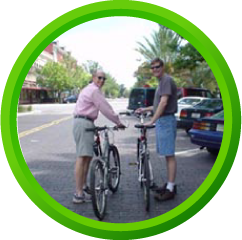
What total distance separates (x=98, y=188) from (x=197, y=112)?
3.88 m

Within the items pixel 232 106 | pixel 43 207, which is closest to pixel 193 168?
pixel 232 106

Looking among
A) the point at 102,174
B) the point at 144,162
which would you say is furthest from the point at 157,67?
the point at 102,174

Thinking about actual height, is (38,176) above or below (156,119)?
below

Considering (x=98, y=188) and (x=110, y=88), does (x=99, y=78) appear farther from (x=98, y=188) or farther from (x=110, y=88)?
(x=98, y=188)

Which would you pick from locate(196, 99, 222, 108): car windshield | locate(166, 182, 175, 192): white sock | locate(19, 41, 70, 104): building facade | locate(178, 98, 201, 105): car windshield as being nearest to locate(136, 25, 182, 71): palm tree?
locate(19, 41, 70, 104): building facade

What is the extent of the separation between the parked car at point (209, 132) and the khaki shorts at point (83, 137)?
8.20 ft

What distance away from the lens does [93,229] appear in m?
3.75

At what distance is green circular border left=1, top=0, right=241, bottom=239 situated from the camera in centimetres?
362

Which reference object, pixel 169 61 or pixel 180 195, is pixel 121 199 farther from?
pixel 169 61

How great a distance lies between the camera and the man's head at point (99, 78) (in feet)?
12.9

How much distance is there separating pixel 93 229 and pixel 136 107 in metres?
1.59

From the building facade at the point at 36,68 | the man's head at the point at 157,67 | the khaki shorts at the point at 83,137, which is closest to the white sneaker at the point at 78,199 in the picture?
the khaki shorts at the point at 83,137

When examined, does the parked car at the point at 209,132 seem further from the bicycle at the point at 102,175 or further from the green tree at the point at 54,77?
the green tree at the point at 54,77

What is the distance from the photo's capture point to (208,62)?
3.69 meters
